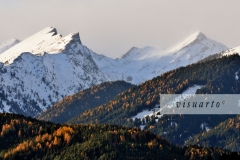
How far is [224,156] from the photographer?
148250 mm

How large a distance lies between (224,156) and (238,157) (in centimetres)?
328

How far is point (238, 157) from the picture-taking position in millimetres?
149375
